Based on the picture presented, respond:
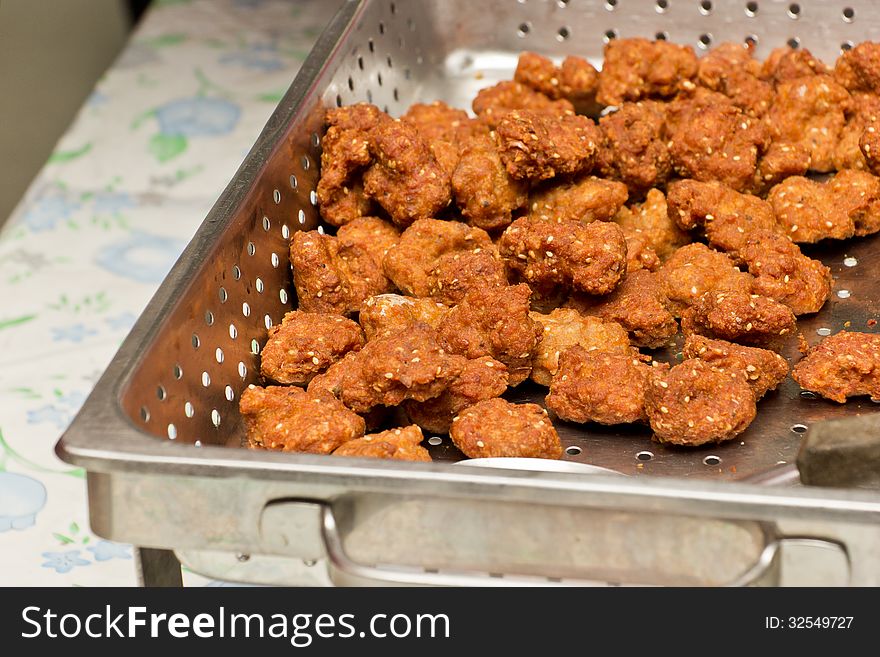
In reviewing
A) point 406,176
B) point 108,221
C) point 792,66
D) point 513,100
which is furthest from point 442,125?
point 108,221

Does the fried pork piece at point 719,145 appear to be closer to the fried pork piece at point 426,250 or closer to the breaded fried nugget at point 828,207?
the breaded fried nugget at point 828,207

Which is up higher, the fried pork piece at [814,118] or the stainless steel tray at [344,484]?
the fried pork piece at [814,118]

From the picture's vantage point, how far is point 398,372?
1.37 m

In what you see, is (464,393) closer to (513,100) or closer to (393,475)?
(393,475)

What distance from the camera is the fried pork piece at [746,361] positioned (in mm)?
1457

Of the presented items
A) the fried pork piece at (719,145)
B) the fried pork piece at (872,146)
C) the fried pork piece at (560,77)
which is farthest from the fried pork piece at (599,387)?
the fried pork piece at (560,77)

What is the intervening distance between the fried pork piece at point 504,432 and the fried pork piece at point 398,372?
0.06 meters

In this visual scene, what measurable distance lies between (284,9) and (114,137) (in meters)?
0.75

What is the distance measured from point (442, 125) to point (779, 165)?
1.92ft

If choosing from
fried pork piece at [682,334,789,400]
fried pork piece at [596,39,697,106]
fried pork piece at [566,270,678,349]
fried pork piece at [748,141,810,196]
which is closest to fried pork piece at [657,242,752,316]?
fried pork piece at [566,270,678,349]

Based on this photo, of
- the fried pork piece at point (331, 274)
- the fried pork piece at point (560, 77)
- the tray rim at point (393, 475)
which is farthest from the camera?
the fried pork piece at point (560, 77)

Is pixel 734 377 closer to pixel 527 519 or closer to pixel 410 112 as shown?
pixel 527 519

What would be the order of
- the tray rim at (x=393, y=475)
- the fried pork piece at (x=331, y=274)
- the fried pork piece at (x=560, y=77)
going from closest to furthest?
the tray rim at (x=393, y=475), the fried pork piece at (x=331, y=274), the fried pork piece at (x=560, y=77)

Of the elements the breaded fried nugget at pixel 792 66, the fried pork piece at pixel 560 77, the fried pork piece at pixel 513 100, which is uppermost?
the breaded fried nugget at pixel 792 66
